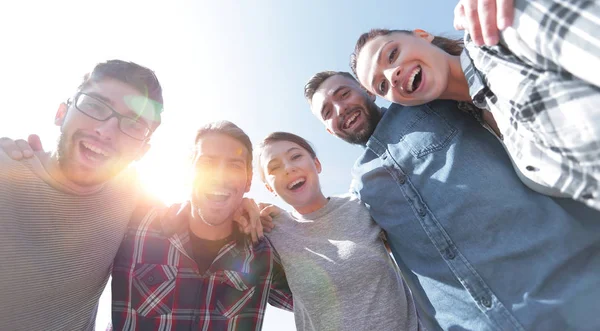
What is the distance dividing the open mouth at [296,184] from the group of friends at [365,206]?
0.09 ft

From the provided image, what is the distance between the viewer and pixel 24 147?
321cm

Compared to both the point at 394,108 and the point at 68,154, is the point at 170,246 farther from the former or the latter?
the point at 394,108

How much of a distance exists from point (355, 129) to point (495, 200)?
5.38 feet

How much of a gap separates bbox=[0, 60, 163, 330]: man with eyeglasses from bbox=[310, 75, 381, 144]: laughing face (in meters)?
2.01

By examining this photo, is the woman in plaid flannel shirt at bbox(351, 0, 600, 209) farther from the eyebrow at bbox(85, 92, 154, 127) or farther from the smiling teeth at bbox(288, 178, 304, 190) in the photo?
the eyebrow at bbox(85, 92, 154, 127)

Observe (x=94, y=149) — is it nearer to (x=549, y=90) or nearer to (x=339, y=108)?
(x=339, y=108)

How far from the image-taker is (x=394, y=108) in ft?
9.90

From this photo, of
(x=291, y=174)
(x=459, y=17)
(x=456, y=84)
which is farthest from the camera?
(x=291, y=174)

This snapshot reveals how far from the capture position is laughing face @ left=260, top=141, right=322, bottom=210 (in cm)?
374

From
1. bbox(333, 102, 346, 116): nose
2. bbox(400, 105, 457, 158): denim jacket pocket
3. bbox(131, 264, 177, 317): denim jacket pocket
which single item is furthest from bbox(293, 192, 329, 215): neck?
bbox(131, 264, 177, 317): denim jacket pocket

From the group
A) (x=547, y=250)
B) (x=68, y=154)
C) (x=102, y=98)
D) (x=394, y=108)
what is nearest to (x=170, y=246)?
(x=68, y=154)

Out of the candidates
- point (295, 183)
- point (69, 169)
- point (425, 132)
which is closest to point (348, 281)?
point (295, 183)

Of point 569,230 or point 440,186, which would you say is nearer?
point 569,230

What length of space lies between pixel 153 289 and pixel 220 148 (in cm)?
165
